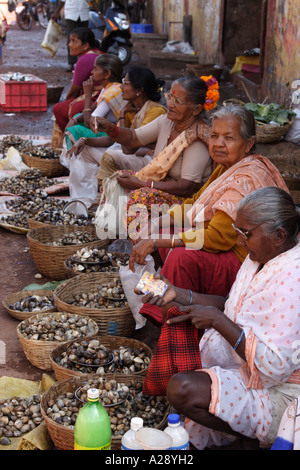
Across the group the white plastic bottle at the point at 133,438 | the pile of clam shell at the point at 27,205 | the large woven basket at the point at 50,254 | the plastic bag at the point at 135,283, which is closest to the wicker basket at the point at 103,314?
the plastic bag at the point at 135,283

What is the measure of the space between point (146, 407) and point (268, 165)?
132 cm

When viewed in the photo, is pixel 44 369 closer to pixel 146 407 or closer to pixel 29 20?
pixel 146 407

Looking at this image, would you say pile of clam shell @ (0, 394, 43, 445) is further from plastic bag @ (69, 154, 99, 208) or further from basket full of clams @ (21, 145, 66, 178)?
basket full of clams @ (21, 145, 66, 178)

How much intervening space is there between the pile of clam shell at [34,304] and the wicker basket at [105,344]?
567mm

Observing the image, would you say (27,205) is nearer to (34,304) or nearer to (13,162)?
(13,162)

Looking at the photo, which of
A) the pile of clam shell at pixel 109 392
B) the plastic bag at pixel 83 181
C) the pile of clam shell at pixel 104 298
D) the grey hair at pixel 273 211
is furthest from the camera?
the plastic bag at pixel 83 181

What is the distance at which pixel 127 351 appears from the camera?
124 inches

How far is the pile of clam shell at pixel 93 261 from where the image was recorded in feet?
13.3

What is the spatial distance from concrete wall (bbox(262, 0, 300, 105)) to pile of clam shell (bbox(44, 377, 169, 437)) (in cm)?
436

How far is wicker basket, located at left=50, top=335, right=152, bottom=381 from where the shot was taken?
293cm

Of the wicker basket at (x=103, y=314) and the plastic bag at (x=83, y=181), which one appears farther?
the plastic bag at (x=83, y=181)

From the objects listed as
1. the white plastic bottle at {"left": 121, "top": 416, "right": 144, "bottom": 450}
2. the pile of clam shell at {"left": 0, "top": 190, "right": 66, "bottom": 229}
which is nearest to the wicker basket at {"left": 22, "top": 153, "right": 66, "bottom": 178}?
the pile of clam shell at {"left": 0, "top": 190, "right": 66, "bottom": 229}

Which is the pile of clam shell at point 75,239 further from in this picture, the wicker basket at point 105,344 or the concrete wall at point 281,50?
the concrete wall at point 281,50

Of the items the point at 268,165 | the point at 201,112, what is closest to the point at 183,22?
the point at 201,112
